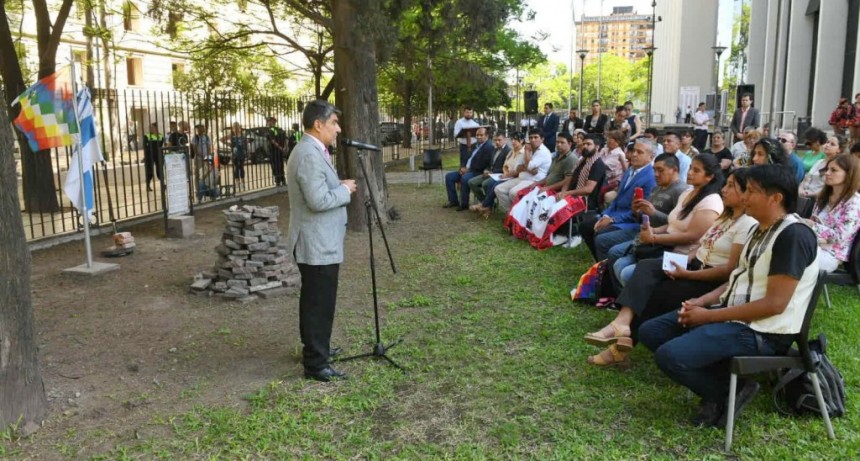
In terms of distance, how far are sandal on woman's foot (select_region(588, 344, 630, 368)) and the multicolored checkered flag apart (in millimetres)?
6610

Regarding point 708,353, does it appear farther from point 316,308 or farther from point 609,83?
point 609,83

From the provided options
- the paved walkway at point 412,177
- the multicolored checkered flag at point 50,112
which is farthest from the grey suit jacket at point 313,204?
the paved walkway at point 412,177

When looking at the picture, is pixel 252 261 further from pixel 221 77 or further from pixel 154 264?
pixel 221 77

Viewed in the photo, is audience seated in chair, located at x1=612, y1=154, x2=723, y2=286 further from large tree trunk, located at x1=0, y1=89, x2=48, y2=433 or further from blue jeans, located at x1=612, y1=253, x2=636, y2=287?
large tree trunk, located at x1=0, y1=89, x2=48, y2=433

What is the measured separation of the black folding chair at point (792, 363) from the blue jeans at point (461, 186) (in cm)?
910

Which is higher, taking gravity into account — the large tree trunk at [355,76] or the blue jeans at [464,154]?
the large tree trunk at [355,76]

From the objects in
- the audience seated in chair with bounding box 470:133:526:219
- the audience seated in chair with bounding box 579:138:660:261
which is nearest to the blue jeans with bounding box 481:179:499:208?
the audience seated in chair with bounding box 470:133:526:219

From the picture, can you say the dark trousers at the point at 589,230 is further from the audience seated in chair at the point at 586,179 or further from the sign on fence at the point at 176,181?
the sign on fence at the point at 176,181

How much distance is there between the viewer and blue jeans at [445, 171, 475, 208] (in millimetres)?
12484

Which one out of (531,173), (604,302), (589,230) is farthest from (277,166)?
(604,302)

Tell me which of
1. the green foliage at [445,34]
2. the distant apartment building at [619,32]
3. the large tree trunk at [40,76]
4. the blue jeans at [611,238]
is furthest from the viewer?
the distant apartment building at [619,32]

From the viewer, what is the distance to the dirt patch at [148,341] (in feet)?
13.4

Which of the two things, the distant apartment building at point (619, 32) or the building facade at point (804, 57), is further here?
the distant apartment building at point (619, 32)

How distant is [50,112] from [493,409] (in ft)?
21.7
